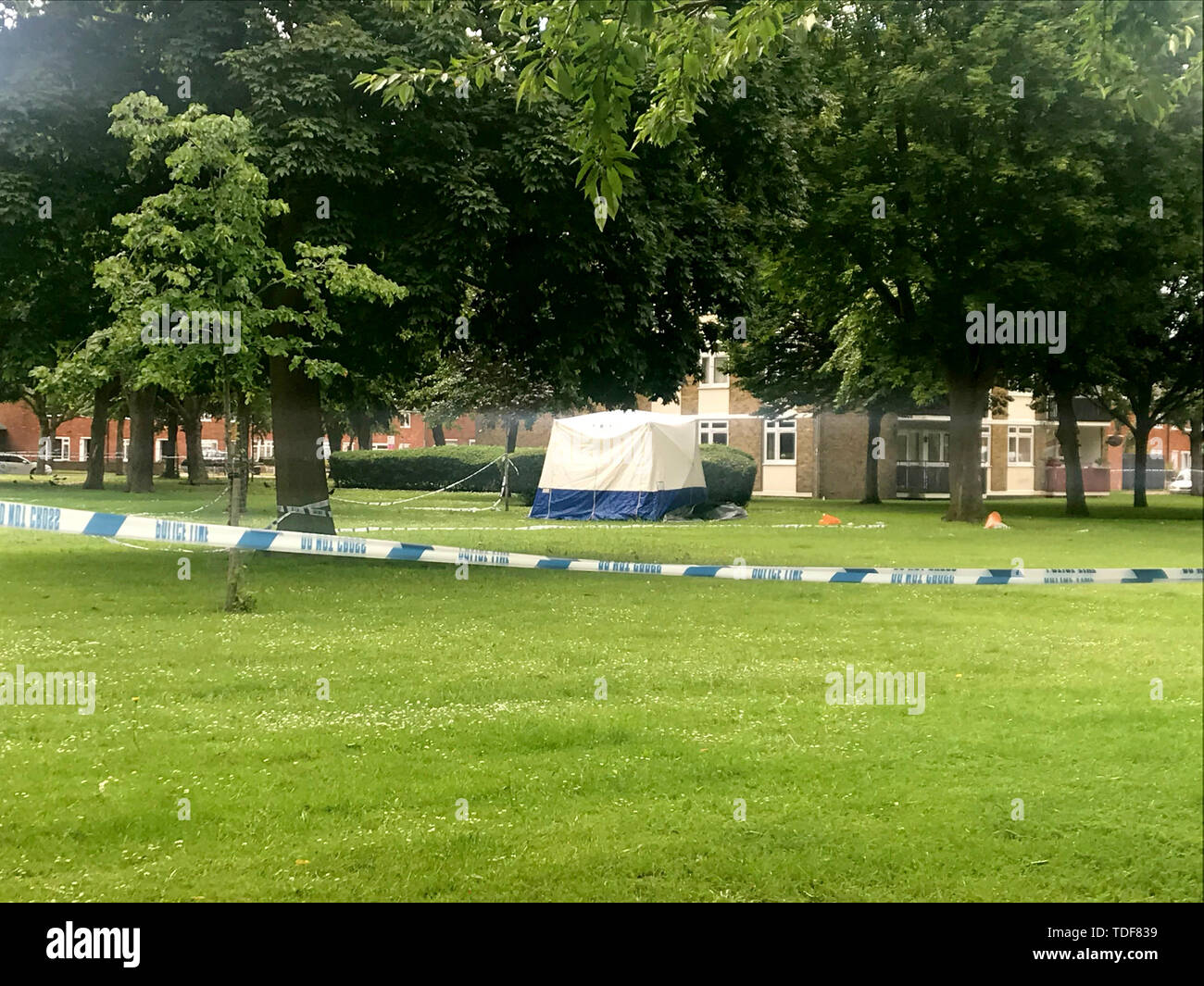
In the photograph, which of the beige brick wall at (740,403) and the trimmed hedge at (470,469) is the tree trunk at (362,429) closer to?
the trimmed hedge at (470,469)

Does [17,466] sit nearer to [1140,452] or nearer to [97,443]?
[97,443]

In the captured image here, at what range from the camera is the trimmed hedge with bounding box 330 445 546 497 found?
2694cm

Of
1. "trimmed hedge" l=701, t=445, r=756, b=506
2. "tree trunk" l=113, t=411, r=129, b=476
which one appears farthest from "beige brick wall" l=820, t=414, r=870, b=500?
"tree trunk" l=113, t=411, r=129, b=476

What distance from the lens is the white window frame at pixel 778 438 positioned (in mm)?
33000

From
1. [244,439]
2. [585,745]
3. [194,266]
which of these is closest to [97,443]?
[244,439]

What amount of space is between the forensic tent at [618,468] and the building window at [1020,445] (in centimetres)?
1136

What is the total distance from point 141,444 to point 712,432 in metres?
13.5

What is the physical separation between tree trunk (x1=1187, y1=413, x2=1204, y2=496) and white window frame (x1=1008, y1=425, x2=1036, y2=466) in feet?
72.4

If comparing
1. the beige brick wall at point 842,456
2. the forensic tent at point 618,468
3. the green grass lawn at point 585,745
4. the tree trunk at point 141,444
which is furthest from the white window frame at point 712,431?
the green grass lawn at point 585,745

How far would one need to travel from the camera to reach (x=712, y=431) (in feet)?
96.6

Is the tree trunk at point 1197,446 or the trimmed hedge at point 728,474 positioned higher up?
the tree trunk at point 1197,446

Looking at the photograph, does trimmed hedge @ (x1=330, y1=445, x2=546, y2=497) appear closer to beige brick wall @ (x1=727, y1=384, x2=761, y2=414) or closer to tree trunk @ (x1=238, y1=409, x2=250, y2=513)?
beige brick wall @ (x1=727, y1=384, x2=761, y2=414)
